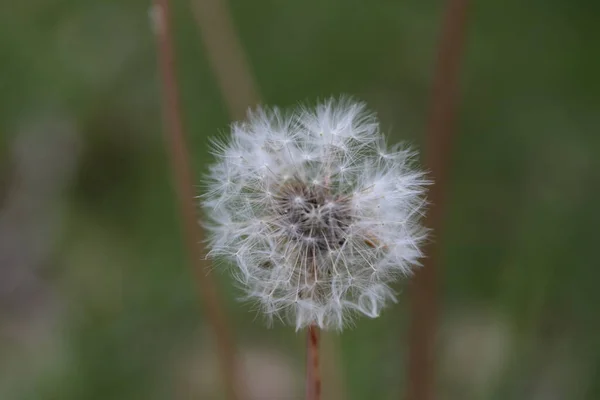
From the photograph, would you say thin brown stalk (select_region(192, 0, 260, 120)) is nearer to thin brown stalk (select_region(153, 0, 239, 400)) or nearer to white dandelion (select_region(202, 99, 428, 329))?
thin brown stalk (select_region(153, 0, 239, 400))

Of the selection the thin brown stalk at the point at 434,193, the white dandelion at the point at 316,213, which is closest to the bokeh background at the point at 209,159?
the thin brown stalk at the point at 434,193

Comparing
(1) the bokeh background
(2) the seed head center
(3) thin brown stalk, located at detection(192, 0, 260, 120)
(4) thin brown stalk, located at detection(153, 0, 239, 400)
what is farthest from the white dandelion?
(1) the bokeh background

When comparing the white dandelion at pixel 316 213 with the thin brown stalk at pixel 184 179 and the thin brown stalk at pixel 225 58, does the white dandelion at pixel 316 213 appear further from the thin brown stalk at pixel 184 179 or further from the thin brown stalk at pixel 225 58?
the thin brown stalk at pixel 225 58

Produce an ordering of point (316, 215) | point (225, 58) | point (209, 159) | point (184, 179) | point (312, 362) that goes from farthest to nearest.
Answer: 1. point (209, 159)
2. point (225, 58)
3. point (184, 179)
4. point (316, 215)
5. point (312, 362)

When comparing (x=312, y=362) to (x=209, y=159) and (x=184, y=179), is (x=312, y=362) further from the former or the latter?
(x=209, y=159)

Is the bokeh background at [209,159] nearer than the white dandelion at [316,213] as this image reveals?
No

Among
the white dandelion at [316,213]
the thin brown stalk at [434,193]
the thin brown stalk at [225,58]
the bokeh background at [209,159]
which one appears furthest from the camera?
the bokeh background at [209,159]

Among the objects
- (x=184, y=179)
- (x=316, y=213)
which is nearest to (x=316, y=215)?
(x=316, y=213)
